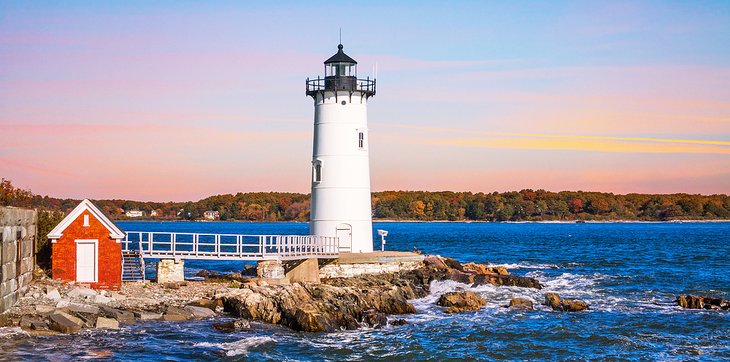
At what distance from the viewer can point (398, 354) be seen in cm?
2383

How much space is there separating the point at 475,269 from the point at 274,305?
1790cm

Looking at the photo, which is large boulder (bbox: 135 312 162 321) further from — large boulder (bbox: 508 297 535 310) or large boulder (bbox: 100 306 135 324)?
large boulder (bbox: 508 297 535 310)

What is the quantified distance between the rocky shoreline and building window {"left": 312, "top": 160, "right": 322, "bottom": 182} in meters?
6.34

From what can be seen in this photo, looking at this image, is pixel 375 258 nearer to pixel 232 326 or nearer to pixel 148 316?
pixel 232 326

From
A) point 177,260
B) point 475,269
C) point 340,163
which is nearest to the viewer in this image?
point 177,260

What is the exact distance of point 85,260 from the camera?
30.1 meters

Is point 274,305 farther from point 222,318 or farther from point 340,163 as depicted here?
point 340,163

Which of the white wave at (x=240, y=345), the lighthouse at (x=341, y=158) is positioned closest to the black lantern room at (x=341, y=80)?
the lighthouse at (x=341, y=158)

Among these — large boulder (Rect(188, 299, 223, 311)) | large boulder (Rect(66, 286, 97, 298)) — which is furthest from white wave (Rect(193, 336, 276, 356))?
large boulder (Rect(66, 286, 97, 298))

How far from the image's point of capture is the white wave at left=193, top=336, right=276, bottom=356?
75.0 ft

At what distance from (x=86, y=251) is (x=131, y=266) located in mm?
4667

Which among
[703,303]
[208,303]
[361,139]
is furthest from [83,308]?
[703,303]

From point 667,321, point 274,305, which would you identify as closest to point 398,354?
point 274,305

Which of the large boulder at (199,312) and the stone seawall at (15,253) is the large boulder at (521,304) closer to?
the large boulder at (199,312)
